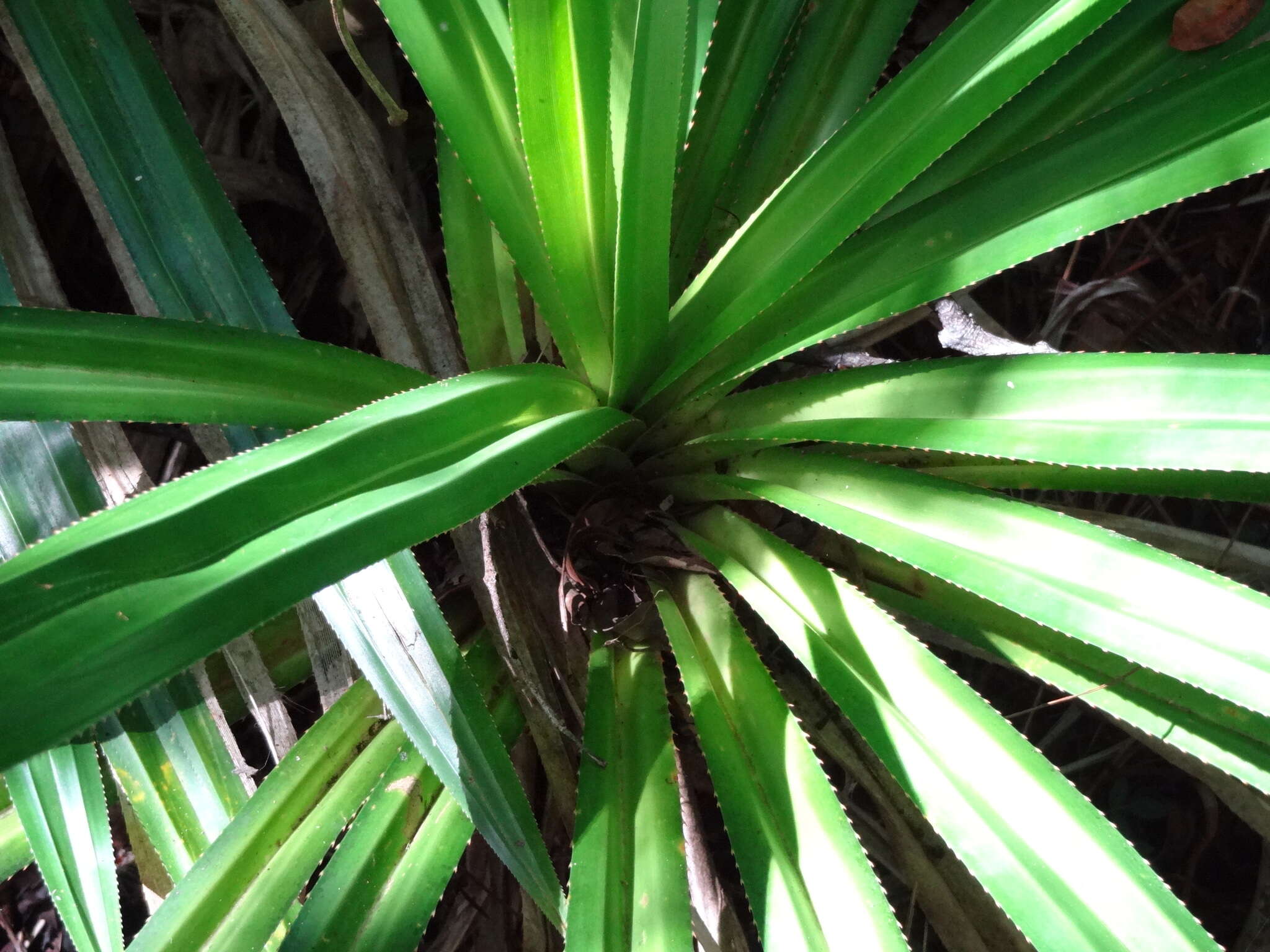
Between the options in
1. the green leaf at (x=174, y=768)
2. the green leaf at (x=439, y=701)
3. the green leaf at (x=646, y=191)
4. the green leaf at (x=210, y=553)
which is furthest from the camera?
the green leaf at (x=174, y=768)

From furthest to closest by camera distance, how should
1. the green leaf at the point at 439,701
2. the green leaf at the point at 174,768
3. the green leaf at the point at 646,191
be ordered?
the green leaf at the point at 174,768 < the green leaf at the point at 439,701 < the green leaf at the point at 646,191

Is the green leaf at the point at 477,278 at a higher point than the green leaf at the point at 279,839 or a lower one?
higher

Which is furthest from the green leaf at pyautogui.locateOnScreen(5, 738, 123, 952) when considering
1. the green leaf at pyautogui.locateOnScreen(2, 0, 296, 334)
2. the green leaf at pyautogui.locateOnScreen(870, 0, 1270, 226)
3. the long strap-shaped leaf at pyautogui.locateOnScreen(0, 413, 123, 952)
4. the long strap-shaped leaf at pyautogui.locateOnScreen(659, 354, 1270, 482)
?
the green leaf at pyautogui.locateOnScreen(870, 0, 1270, 226)

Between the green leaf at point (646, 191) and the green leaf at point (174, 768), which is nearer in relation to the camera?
the green leaf at point (646, 191)

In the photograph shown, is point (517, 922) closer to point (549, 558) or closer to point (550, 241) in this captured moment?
point (549, 558)

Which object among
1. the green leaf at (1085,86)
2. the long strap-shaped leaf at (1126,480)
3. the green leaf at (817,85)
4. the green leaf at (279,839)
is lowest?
the long strap-shaped leaf at (1126,480)

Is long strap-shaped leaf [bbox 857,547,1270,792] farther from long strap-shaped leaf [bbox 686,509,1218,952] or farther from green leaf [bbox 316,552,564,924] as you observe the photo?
green leaf [bbox 316,552,564,924]

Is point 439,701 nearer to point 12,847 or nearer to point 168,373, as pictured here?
point 168,373

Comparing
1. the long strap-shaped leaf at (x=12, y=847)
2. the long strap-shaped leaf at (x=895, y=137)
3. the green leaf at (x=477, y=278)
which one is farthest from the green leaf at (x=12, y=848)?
the long strap-shaped leaf at (x=895, y=137)

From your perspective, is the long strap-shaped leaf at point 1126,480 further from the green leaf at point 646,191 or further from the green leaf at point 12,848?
the green leaf at point 12,848
